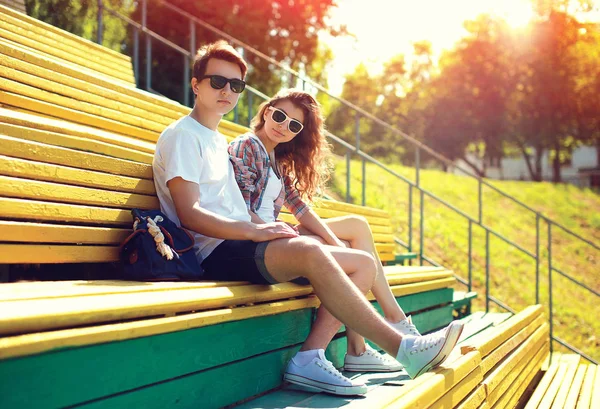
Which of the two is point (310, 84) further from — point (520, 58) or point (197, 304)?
point (520, 58)

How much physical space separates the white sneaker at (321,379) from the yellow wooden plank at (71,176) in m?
1.10

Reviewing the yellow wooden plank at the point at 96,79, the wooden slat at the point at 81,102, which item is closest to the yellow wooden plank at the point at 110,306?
the wooden slat at the point at 81,102

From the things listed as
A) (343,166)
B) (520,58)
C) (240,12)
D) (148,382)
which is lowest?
(148,382)

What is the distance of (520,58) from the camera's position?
2552cm

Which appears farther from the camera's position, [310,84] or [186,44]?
[186,44]

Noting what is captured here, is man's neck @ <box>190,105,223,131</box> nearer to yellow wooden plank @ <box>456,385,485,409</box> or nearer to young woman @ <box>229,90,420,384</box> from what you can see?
young woman @ <box>229,90,420,384</box>

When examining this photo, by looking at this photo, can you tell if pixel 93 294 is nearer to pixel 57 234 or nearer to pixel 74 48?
pixel 57 234

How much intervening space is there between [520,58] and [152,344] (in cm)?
2608

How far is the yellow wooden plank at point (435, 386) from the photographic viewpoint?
7.17ft

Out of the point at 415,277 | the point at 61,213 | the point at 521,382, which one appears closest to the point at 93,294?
the point at 61,213

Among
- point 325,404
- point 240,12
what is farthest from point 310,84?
point 240,12

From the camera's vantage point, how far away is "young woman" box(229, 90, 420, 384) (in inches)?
117

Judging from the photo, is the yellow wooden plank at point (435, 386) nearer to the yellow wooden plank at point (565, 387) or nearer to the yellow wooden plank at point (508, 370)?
the yellow wooden plank at point (508, 370)

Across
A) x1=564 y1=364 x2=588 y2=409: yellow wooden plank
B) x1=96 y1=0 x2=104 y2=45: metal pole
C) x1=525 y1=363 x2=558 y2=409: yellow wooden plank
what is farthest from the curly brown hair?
x1=96 y1=0 x2=104 y2=45: metal pole
